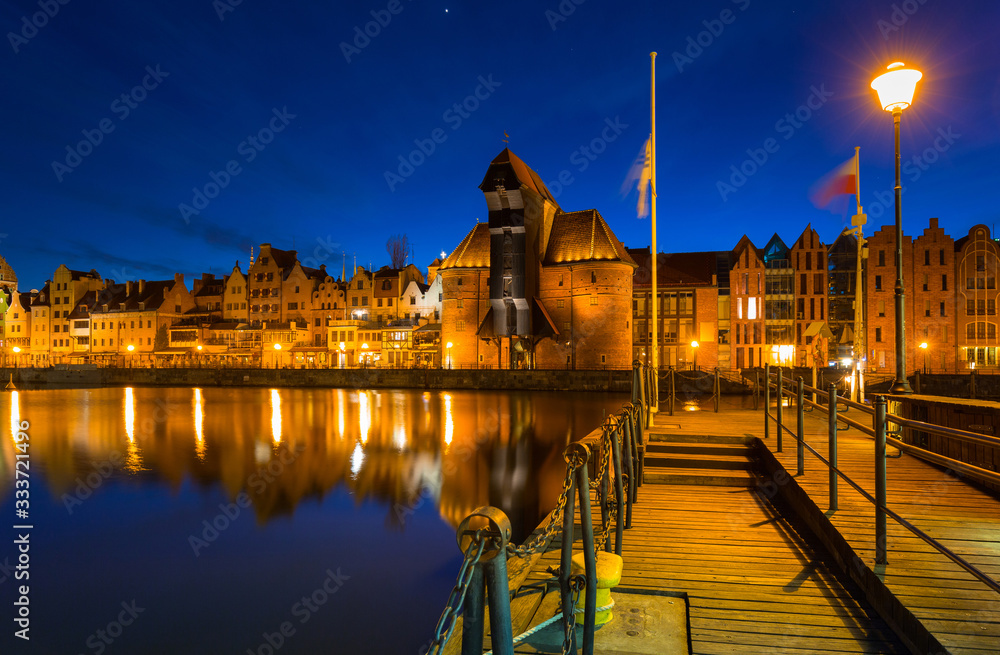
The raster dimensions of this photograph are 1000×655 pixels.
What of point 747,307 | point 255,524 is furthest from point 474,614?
point 747,307

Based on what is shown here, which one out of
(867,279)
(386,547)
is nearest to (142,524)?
(386,547)

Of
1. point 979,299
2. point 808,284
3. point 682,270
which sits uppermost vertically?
point 682,270

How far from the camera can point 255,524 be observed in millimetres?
13477

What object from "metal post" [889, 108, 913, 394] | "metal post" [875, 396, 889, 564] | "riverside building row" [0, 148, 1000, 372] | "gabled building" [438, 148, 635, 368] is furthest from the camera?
"gabled building" [438, 148, 635, 368]

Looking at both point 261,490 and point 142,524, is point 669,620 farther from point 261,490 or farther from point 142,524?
point 261,490

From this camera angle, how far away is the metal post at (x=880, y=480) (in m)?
4.65

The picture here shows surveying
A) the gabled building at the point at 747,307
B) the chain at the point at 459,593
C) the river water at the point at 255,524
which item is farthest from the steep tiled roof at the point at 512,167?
the chain at the point at 459,593

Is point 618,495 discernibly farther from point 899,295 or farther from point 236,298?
Answer: point 236,298

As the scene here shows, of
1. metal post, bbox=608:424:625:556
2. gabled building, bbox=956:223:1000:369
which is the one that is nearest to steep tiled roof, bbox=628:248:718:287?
gabled building, bbox=956:223:1000:369

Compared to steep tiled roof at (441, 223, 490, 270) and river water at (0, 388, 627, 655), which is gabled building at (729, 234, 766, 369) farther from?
river water at (0, 388, 627, 655)

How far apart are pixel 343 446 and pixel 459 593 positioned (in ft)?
77.0

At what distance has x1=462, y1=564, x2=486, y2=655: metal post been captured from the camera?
262 cm

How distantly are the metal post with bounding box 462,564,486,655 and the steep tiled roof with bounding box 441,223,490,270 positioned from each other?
5202 centimetres

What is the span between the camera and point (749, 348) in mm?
54250
